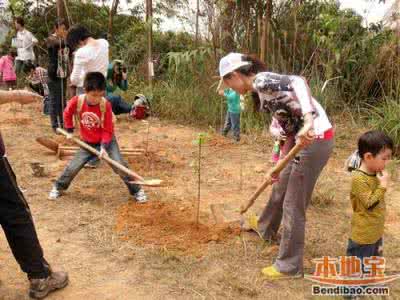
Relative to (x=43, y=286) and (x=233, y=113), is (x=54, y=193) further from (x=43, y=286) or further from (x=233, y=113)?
(x=233, y=113)

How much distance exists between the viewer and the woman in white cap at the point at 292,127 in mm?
2656

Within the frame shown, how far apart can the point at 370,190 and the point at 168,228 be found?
168cm

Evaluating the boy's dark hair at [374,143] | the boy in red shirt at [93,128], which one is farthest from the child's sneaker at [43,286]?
the boy's dark hair at [374,143]

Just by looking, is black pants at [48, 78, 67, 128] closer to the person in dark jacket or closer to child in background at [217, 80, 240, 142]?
the person in dark jacket

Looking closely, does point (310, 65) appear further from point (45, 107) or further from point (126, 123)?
point (45, 107)

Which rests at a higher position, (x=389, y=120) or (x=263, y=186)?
(x=389, y=120)

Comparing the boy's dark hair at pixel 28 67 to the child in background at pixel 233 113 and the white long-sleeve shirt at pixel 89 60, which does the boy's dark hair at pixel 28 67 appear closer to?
the white long-sleeve shirt at pixel 89 60

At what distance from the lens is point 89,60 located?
5.64 meters

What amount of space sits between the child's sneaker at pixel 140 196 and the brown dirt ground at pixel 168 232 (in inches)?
2.7

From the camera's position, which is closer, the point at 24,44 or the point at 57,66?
the point at 57,66

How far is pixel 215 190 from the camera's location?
479 cm

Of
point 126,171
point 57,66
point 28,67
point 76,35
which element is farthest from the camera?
point 28,67

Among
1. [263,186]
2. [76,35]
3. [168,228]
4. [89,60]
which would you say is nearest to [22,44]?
[89,60]

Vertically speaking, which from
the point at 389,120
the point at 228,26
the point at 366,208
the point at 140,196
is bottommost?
the point at 140,196
